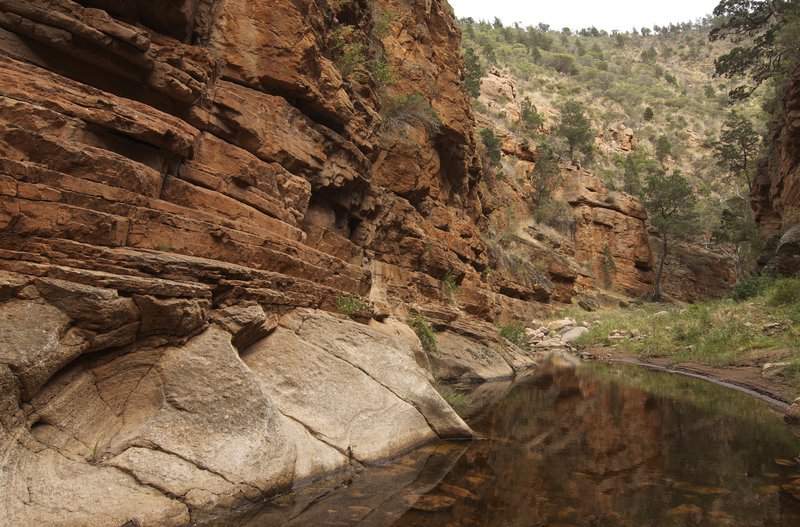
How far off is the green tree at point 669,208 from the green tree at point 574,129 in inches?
324

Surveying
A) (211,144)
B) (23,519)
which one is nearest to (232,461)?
(23,519)

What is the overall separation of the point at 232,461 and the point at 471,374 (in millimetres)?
11717

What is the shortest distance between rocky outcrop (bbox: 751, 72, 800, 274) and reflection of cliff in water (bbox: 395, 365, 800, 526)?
56.6 ft

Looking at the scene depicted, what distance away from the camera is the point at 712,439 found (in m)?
8.52

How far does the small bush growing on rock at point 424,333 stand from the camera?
15.6 meters

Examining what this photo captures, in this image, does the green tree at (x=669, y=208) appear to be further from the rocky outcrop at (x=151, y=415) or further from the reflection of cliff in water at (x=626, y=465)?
A: the rocky outcrop at (x=151, y=415)

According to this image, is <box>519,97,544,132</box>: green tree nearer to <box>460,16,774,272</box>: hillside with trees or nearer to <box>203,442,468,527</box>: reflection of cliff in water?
<box>460,16,774,272</box>: hillside with trees

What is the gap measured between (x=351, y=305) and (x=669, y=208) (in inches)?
1833

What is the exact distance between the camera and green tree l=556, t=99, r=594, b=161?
5188 cm

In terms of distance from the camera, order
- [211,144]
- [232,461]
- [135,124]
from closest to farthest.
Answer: [232,461], [135,124], [211,144]

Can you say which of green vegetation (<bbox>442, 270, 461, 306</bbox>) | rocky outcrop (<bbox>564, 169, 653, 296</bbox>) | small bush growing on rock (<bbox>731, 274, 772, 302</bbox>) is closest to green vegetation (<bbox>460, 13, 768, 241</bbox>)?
rocky outcrop (<bbox>564, 169, 653, 296</bbox>)

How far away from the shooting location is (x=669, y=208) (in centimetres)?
4781

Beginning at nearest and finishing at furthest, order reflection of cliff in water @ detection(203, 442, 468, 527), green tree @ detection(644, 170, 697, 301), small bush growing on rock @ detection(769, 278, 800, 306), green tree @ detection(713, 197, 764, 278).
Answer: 1. reflection of cliff in water @ detection(203, 442, 468, 527)
2. small bush growing on rock @ detection(769, 278, 800, 306)
3. green tree @ detection(713, 197, 764, 278)
4. green tree @ detection(644, 170, 697, 301)

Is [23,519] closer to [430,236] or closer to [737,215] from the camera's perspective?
[430,236]
